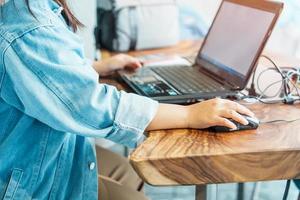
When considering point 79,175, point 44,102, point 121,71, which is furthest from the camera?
point 121,71

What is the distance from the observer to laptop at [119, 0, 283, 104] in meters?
1.05

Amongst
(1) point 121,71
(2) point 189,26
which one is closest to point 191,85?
(1) point 121,71

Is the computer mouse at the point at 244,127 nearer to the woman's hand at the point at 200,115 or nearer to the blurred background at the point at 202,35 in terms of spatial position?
the woman's hand at the point at 200,115

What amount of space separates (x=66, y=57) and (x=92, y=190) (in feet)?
0.99

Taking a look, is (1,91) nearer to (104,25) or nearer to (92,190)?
(92,190)

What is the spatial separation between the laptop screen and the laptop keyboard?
5cm

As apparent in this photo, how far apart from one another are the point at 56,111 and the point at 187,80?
1.57 ft

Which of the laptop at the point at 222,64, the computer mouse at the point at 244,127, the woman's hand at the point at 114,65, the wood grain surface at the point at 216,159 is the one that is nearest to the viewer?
the wood grain surface at the point at 216,159

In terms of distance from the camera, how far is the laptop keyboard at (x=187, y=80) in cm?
109

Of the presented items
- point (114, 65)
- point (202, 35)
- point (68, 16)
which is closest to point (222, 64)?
point (114, 65)

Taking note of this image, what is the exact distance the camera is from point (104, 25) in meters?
1.82

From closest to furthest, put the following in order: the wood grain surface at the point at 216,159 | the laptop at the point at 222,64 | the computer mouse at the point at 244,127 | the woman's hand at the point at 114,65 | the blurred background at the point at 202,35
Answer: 1. the wood grain surface at the point at 216,159
2. the computer mouse at the point at 244,127
3. the laptop at the point at 222,64
4. the woman's hand at the point at 114,65
5. the blurred background at the point at 202,35

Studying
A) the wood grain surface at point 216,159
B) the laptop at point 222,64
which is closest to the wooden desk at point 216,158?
the wood grain surface at point 216,159

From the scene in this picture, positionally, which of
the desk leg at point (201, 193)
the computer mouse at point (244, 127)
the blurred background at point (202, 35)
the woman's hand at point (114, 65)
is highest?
the computer mouse at point (244, 127)
